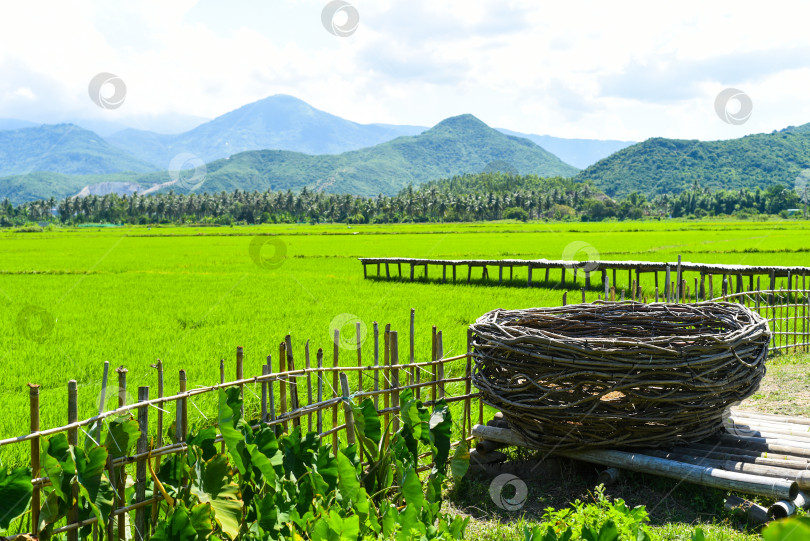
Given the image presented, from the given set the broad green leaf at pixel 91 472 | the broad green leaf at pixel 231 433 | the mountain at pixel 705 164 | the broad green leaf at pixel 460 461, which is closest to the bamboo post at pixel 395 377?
the broad green leaf at pixel 460 461

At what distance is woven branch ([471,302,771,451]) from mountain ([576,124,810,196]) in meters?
117

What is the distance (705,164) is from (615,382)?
142453 millimetres

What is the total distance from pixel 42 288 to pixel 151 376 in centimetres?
1284

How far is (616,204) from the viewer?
329 ft

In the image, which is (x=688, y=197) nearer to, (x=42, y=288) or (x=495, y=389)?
(x=42, y=288)

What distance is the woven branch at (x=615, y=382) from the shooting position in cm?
413

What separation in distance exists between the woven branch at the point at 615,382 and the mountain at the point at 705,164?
385 feet

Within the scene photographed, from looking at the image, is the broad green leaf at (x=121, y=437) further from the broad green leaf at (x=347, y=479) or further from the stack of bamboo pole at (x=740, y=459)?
the stack of bamboo pole at (x=740, y=459)

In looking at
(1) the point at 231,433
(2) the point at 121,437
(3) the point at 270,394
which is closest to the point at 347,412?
(3) the point at 270,394

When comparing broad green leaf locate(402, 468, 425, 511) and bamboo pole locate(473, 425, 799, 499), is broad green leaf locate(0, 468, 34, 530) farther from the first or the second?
bamboo pole locate(473, 425, 799, 499)

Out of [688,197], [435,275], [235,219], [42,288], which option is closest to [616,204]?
[688,197]

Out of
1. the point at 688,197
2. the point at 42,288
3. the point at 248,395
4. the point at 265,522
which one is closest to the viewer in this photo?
the point at 265,522

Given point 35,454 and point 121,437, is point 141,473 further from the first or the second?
point 35,454

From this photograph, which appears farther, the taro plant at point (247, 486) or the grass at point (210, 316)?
the grass at point (210, 316)
